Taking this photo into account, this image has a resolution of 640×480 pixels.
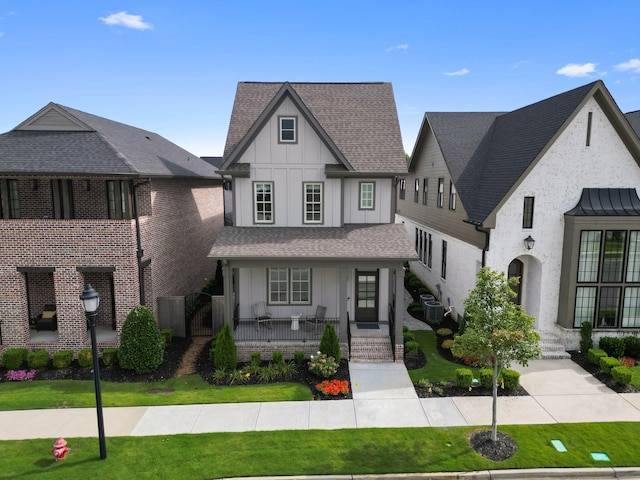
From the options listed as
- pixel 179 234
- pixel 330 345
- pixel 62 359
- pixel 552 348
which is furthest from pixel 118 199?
pixel 552 348

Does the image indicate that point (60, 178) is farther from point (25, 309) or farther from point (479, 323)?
point (479, 323)

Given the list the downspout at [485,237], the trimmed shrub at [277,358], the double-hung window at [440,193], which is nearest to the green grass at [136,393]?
the trimmed shrub at [277,358]

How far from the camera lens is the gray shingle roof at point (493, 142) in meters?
16.9

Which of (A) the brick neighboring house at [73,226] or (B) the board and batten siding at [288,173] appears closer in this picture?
(A) the brick neighboring house at [73,226]

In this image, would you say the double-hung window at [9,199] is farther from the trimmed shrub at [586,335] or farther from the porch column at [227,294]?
the trimmed shrub at [586,335]

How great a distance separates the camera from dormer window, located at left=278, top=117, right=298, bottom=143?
56.3 feet

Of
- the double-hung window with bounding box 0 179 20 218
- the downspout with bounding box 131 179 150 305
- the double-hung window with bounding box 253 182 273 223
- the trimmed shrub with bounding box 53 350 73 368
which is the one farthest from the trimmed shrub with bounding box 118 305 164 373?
the double-hung window with bounding box 0 179 20 218

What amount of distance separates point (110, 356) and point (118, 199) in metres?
5.96

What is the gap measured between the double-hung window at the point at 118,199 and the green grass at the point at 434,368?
1216cm

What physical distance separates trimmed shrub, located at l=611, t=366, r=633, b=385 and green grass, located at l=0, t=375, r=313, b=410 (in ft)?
33.5

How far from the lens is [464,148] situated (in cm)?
2227

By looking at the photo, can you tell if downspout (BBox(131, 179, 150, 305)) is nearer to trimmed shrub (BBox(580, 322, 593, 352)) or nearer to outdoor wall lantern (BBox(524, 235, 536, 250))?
outdoor wall lantern (BBox(524, 235, 536, 250))

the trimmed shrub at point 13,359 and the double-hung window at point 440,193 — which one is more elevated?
the double-hung window at point 440,193

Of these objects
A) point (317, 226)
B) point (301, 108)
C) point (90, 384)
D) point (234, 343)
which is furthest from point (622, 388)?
point (90, 384)
